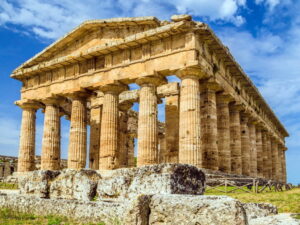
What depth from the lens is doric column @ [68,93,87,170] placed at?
897 inches

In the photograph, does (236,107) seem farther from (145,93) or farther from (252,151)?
(145,93)

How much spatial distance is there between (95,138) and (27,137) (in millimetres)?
5100

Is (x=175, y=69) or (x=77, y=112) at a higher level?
(x=175, y=69)

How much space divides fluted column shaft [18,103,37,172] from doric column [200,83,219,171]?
13.1 m

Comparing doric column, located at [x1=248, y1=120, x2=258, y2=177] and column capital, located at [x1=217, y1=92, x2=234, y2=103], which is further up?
Result: column capital, located at [x1=217, y1=92, x2=234, y2=103]

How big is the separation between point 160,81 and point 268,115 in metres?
19.9

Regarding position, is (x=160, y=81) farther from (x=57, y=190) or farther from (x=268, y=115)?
(x=268, y=115)

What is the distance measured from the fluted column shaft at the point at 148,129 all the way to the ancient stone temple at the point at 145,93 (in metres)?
0.06

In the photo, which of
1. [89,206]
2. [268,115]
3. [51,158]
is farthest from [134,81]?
[268,115]

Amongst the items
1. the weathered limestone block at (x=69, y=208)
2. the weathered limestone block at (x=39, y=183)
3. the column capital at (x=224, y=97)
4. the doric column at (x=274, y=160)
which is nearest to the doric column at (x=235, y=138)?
the column capital at (x=224, y=97)

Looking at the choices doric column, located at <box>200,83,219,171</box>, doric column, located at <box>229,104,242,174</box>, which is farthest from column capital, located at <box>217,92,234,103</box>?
doric column, located at <box>229,104,242,174</box>

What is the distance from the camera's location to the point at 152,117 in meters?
19.6

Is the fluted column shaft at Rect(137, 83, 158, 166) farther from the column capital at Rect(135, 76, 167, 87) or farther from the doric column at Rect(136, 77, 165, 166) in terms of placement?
the column capital at Rect(135, 76, 167, 87)

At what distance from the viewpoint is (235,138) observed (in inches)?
982
